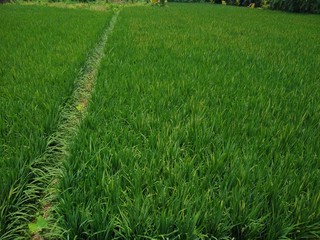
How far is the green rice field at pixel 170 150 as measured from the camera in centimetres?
104

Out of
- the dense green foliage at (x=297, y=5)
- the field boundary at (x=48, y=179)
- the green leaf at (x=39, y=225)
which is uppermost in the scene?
the green leaf at (x=39, y=225)

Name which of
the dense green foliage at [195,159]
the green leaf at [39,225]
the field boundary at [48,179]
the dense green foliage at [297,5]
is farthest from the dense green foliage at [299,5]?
the green leaf at [39,225]

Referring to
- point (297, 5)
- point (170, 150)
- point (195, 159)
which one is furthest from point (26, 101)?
point (297, 5)

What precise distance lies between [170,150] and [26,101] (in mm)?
1242

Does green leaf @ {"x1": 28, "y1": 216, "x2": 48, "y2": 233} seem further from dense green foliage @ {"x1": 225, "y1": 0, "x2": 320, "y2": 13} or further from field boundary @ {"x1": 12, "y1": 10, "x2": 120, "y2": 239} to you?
dense green foliage @ {"x1": 225, "y1": 0, "x2": 320, "y2": 13}

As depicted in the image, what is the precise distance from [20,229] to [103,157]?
0.48m

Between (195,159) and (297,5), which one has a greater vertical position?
(195,159)

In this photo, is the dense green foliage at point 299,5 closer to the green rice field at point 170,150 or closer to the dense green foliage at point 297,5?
the dense green foliage at point 297,5

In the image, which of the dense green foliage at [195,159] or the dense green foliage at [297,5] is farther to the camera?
the dense green foliage at [297,5]

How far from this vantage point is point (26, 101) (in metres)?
2.03

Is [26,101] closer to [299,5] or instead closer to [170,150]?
[170,150]

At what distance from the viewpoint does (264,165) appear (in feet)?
4.35

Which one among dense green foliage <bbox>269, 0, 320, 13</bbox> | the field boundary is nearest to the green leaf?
the field boundary

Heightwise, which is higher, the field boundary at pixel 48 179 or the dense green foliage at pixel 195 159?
the dense green foliage at pixel 195 159
